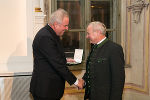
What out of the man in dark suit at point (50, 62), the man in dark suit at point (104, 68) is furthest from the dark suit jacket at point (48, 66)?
the man in dark suit at point (104, 68)

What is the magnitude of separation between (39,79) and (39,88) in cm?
10

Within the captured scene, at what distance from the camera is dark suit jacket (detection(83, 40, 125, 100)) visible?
7.35 ft

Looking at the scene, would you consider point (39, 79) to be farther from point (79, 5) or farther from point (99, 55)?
point (79, 5)

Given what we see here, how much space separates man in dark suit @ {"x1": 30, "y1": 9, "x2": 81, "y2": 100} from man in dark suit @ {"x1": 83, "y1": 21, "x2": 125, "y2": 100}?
0.26 m

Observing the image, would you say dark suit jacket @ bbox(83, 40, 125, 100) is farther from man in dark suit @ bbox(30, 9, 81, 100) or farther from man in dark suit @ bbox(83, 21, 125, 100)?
man in dark suit @ bbox(30, 9, 81, 100)

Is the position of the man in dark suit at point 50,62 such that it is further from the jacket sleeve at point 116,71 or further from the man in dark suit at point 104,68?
the jacket sleeve at point 116,71

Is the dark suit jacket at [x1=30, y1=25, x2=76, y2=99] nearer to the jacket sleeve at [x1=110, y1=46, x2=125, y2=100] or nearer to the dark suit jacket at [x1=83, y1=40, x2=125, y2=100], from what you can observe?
the dark suit jacket at [x1=83, y1=40, x2=125, y2=100]

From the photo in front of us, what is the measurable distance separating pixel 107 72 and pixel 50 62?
58 centimetres

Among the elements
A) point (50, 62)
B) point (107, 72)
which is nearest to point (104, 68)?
point (107, 72)

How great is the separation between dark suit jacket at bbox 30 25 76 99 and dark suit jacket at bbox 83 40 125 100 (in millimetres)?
264

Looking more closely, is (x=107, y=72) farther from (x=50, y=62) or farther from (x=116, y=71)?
(x=50, y=62)

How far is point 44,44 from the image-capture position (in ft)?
7.52

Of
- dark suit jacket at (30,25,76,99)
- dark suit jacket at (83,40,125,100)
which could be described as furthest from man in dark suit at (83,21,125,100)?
dark suit jacket at (30,25,76,99)

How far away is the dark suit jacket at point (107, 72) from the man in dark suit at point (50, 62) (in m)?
0.26
